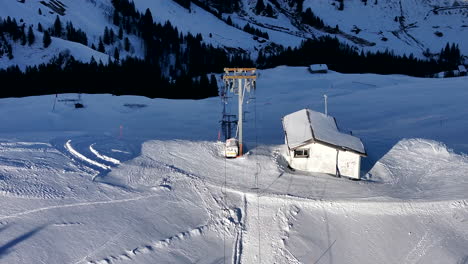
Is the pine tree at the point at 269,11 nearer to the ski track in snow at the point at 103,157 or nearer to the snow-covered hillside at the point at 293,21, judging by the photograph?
the snow-covered hillside at the point at 293,21

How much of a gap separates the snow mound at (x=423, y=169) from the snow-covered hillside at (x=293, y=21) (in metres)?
54.4

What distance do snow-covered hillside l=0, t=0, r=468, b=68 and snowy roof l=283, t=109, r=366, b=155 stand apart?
2010 inches

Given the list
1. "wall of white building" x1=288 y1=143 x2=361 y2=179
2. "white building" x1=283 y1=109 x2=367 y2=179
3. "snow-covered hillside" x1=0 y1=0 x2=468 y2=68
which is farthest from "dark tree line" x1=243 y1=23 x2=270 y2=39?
"wall of white building" x1=288 y1=143 x2=361 y2=179

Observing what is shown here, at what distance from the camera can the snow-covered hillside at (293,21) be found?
2751 inches

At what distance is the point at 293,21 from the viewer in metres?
104

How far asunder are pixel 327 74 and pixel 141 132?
36233 mm

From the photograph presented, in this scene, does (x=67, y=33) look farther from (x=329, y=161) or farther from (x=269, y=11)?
(x=329, y=161)

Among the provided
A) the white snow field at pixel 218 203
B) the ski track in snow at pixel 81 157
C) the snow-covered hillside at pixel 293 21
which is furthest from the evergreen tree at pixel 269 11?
the ski track in snow at pixel 81 157

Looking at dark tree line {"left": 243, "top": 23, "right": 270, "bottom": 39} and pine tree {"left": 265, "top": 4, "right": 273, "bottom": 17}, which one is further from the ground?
pine tree {"left": 265, "top": 4, "right": 273, "bottom": 17}

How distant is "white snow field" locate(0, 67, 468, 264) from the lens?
11164 mm

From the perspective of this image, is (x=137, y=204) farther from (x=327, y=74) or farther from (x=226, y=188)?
(x=327, y=74)

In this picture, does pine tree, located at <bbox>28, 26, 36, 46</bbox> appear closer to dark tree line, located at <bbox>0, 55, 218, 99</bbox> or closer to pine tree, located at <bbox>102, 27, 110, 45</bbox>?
dark tree line, located at <bbox>0, 55, 218, 99</bbox>

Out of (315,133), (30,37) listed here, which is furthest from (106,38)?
(315,133)

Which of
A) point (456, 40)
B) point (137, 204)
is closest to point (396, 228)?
point (137, 204)
